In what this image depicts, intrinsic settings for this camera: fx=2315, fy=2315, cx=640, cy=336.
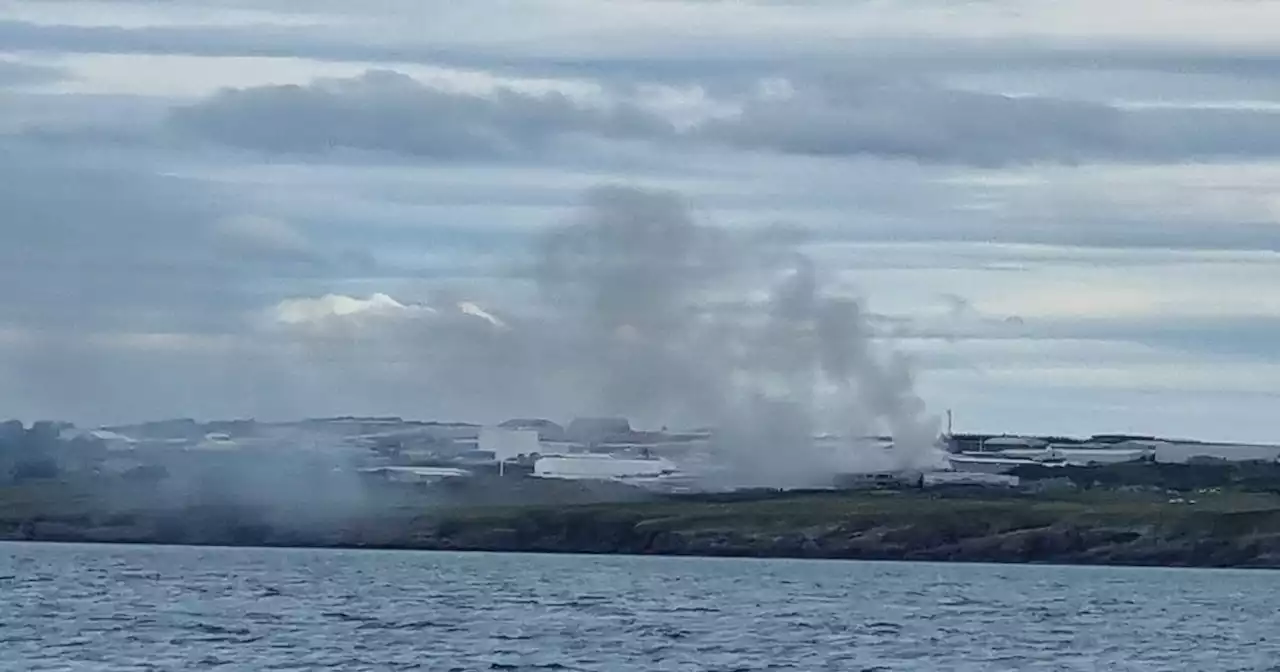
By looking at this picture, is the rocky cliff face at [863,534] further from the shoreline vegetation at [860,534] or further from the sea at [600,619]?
the sea at [600,619]

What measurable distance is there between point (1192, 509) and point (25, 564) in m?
102

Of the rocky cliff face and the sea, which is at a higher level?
the rocky cliff face

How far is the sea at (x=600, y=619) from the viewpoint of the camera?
208 feet

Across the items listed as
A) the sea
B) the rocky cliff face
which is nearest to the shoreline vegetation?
the rocky cliff face

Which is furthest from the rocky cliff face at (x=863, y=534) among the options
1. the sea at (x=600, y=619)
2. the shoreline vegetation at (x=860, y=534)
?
the sea at (x=600, y=619)

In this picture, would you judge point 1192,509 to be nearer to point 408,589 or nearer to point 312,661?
point 408,589

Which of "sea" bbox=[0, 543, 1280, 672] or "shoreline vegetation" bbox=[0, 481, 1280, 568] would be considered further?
"shoreline vegetation" bbox=[0, 481, 1280, 568]

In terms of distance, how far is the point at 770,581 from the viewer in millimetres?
128125

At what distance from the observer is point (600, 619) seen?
81875 mm

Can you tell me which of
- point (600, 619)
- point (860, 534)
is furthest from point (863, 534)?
point (600, 619)

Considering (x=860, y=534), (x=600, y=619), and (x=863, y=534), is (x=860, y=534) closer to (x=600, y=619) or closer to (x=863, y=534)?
(x=863, y=534)

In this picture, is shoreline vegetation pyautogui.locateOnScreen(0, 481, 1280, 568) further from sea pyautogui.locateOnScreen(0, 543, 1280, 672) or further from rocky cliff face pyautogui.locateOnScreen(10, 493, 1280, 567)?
sea pyautogui.locateOnScreen(0, 543, 1280, 672)

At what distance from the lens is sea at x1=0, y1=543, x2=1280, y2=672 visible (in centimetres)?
6331

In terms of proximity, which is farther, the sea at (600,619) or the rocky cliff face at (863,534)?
the rocky cliff face at (863,534)
